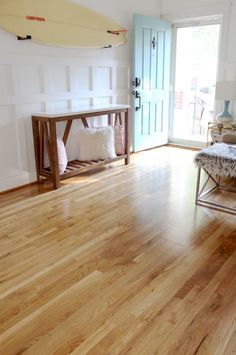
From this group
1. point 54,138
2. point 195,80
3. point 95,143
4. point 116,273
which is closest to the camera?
point 116,273

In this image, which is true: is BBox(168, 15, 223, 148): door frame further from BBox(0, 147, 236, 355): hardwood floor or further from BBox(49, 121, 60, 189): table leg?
BBox(49, 121, 60, 189): table leg

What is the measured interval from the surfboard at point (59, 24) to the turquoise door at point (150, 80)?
1.37 ft

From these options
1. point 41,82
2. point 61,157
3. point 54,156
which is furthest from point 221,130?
point 41,82

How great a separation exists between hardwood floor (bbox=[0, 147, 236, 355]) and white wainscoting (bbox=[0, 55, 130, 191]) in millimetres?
403

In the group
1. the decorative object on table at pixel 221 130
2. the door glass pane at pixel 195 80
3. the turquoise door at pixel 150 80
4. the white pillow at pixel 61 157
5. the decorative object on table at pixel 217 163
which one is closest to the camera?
the decorative object on table at pixel 217 163

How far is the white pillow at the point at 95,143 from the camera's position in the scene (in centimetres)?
407

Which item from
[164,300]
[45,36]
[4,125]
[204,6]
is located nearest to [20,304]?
[164,300]

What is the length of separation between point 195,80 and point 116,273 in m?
4.52

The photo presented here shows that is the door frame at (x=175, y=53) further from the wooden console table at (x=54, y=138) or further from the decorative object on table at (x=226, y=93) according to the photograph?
the wooden console table at (x=54, y=138)

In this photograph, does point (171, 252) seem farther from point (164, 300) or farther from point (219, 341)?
point (219, 341)

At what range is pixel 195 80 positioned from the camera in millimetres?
5688

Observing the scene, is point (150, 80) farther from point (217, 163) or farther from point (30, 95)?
point (217, 163)

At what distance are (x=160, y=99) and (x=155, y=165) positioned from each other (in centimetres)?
137

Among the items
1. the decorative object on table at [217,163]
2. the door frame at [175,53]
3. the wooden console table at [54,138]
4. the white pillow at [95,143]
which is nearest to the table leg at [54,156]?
the wooden console table at [54,138]
